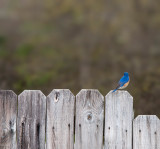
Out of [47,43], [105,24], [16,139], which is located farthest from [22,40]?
[16,139]

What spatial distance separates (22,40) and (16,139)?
9.66 meters

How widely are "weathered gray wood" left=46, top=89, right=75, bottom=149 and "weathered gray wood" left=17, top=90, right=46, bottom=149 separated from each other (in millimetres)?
63

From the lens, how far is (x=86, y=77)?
10094 mm

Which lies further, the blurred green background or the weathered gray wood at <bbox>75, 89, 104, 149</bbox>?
the blurred green background

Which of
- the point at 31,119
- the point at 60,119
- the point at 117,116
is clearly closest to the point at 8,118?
the point at 31,119

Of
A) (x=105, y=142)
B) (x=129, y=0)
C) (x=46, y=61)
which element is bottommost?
(x=105, y=142)

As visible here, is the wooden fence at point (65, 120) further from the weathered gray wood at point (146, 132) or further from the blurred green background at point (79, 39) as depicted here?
the blurred green background at point (79, 39)

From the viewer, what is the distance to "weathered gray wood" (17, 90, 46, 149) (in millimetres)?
3088

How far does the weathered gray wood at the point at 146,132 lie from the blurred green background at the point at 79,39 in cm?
534

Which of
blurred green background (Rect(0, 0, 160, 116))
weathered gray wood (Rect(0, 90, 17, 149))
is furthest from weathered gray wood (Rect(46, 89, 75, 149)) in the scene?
blurred green background (Rect(0, 0, 160, 116))

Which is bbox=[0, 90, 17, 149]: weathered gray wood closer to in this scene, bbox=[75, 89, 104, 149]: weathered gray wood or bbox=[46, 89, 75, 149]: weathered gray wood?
bbox=[46, 89, 75, 149]: weathered gray wood

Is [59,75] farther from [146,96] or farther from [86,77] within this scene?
[146,96]

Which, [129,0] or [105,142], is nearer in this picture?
[105,142]

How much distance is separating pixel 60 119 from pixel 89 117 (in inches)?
10.3
